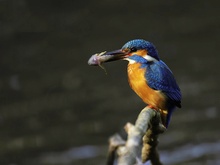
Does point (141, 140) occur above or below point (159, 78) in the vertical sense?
below

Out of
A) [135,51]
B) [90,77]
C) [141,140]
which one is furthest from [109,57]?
[90,77]

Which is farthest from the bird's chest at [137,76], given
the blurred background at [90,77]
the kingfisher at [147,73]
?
the blurred background at [90,77]

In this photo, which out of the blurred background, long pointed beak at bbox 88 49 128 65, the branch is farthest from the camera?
the blurred background

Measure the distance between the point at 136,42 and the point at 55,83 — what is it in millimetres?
4981

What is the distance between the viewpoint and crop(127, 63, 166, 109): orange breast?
1.67 metres

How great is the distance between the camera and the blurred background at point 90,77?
218 inches

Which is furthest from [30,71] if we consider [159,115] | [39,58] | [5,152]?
[159,115]

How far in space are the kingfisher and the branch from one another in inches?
2.1

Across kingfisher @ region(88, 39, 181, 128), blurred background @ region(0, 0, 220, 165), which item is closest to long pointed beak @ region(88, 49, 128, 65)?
kingfisher @ region(88, 39, 181, 128)

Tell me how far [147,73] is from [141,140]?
213 millimetres

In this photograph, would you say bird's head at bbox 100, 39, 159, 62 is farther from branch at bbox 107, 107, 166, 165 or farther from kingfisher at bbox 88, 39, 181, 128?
branch at bbox 107, 107, 166, 165

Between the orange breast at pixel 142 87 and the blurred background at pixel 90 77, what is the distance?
3461 mm

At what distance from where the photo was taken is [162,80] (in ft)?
5.50

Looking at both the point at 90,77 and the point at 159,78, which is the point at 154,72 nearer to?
the point at 159,78
